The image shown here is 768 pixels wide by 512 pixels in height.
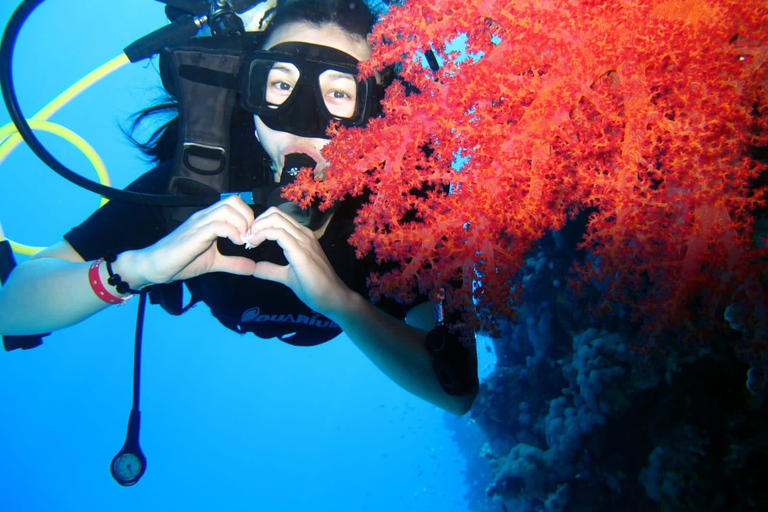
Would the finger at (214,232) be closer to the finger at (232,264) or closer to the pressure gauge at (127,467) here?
the finger at (232,264)

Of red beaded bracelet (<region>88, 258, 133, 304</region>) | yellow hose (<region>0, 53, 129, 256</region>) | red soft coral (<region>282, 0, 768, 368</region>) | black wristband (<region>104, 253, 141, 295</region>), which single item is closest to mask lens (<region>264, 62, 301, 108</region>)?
red soft coral (<region>282, 0, 768, 368</region>)

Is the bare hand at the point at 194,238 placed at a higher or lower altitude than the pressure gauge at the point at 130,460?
higher

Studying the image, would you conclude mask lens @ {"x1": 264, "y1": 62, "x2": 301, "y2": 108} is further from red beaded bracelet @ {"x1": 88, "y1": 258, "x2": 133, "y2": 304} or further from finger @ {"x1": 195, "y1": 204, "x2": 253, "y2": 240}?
red beaded bracelet @ {"x1": 88, "y1": 258, "x2": 133, "y2": 304}

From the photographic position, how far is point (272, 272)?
2.71 metres

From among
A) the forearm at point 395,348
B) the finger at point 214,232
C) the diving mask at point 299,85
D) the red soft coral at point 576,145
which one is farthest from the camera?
the forearm at point 395,348

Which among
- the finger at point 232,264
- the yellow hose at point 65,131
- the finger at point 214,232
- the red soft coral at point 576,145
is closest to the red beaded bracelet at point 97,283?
the finger at point 232,264

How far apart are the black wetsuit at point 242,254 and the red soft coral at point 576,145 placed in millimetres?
1387

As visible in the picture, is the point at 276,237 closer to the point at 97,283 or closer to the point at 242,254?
the point at 242,254

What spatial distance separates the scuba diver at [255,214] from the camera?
7.56 feet

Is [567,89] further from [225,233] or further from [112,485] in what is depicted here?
[112,485]

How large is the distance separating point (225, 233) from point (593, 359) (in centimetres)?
521

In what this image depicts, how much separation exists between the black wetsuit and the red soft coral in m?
1.39

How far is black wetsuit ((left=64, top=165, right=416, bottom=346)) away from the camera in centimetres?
295

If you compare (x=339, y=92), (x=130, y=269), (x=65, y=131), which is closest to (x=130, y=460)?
(x=130, y=269)
